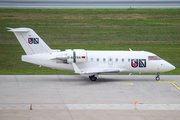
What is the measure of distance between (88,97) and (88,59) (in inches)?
262

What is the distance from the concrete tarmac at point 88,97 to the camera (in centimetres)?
2167

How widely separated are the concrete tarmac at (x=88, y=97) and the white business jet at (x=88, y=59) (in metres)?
1.38

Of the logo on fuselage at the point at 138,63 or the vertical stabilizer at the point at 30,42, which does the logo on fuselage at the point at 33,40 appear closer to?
the vertical stabilizer at the point at 30,42

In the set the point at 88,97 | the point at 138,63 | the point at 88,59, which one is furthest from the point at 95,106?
the point at 138,63

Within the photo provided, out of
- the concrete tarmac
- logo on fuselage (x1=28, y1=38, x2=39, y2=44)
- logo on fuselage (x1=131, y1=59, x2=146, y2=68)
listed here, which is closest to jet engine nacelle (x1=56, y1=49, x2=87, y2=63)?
the concrete tarmac

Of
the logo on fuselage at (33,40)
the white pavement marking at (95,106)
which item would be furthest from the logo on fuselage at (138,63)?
the logo on fuselage at (33,40)

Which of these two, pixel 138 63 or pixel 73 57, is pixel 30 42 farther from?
pixel 138 63

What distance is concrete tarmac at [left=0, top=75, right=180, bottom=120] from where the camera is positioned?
71.1 ft

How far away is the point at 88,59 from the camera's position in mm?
32031

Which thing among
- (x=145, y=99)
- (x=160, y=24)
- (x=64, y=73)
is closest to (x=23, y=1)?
(x=160, y=24)

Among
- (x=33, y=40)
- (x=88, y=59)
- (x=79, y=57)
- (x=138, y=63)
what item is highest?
(x=33, y=40)

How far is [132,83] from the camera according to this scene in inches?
1243

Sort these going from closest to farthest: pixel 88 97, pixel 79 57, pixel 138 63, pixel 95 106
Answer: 1. pixel 95 106
2. pixel 88 97
3. pixel 79 57
4. pixel 138 63

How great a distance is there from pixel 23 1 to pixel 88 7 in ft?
54.4
